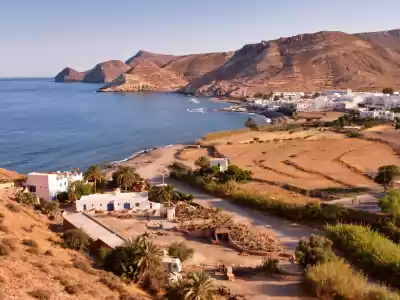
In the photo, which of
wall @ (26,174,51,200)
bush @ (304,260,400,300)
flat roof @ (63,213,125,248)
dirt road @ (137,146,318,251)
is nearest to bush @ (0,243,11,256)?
flat roof @ (63,213,125,248)

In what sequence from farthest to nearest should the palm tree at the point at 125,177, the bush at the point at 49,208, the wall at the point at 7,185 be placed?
the palm tree at the point at 125,177, the wall at the point at 7,185, the bush at the point at 49,208

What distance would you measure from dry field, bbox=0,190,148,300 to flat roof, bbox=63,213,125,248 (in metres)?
1.50

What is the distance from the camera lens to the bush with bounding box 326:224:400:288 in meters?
18.2

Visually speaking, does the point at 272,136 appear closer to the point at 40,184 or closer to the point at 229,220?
the point at 229,220

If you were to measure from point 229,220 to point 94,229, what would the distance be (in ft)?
24.4

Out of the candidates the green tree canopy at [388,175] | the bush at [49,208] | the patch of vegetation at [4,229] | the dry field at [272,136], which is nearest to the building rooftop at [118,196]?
the bush at [49,208]

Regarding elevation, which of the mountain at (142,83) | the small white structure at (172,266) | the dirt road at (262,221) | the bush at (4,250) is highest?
the mountain at (142,83)

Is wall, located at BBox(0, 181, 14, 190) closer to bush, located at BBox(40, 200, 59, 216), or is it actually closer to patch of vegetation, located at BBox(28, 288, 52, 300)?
bush, located at BBox(40, 200, 59, 216)

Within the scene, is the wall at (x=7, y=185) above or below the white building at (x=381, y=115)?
below

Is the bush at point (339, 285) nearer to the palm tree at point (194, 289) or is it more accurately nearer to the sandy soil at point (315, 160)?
the palm tree at point (194, 289)

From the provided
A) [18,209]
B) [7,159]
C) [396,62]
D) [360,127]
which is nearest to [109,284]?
[18,209]

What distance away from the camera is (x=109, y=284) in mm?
14898

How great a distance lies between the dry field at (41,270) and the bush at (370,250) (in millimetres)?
9435

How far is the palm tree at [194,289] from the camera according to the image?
1474 cm
